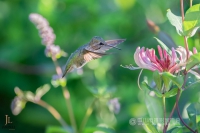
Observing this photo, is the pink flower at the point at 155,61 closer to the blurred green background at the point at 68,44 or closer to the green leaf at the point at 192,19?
the green leaf at the point at 192,19

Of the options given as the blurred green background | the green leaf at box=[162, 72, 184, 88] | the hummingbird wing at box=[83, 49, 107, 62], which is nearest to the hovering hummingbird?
the hummingbird wing at box=[83, 49, 107, 62]

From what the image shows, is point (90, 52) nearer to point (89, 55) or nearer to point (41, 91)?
point (89, 55)

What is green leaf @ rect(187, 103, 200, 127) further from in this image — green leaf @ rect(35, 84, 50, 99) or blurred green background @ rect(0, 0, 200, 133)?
blurred green background @ rect(0, 0, 200, 133)

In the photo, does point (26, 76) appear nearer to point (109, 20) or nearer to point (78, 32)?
point (78, 32)

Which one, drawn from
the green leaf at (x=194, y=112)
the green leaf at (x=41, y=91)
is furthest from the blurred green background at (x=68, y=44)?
the green leaf at (x=194, y=112)

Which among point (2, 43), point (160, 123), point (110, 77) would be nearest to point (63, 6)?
point (2, 43)

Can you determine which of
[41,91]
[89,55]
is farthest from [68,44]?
[89,55]
